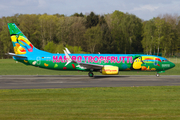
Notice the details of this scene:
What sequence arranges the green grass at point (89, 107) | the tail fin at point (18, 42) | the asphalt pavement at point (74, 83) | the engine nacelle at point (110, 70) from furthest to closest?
the tail fin at point (18, 42) < the engine nacelle at point (110, 70) < the asphalt pavement at point (74, 83) < the green grass at point (89, 107)

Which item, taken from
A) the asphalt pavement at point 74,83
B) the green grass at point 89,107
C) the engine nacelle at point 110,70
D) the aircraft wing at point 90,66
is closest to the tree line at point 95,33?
the aircraft wing at point 90,66

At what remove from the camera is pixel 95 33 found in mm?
98375

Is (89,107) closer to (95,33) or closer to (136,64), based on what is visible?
(136,64)

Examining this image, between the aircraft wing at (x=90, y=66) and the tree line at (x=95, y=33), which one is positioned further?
the tree line at (x=95, y=33)

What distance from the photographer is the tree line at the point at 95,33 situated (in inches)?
3930

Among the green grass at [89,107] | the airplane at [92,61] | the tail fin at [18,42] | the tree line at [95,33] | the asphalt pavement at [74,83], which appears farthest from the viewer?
the tree line at [95,33]

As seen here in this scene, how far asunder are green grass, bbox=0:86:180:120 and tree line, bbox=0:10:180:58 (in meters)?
80.7

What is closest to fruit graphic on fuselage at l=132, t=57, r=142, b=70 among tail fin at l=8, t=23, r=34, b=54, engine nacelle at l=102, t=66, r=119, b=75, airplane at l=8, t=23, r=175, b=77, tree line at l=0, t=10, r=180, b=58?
airplane at l=8, t=23, r=175, b=77

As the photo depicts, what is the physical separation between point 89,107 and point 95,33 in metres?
86.1

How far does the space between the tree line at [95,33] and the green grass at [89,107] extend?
80.7 meters

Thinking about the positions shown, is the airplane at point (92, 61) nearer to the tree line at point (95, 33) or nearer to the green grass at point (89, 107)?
the green grass at point (89, 107)

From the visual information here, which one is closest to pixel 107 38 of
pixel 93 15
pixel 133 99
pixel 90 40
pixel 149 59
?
pixel 90 40

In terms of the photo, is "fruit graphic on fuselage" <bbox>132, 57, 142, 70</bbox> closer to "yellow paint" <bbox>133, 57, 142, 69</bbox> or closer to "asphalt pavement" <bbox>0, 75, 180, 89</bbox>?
"yellow paint" <bbox>133, 57, 142, 69</bbox>

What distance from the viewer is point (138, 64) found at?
109 ft
